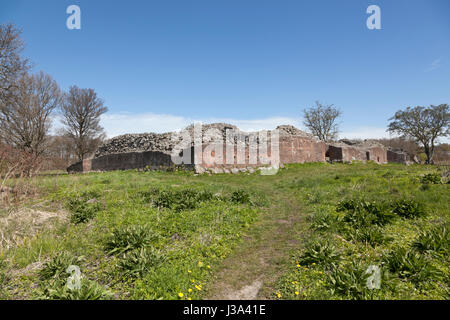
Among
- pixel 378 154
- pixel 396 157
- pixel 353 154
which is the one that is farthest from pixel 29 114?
pixel 396 157

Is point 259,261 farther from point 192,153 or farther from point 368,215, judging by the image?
point 192,153

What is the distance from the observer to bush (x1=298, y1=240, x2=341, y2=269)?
3701 millimetres

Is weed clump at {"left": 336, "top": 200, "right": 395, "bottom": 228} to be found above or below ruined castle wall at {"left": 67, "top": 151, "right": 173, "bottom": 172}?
below

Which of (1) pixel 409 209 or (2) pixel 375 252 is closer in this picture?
(2) pixel 375 252

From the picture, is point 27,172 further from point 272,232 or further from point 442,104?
point 442,104

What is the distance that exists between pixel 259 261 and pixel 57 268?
10.9 feet

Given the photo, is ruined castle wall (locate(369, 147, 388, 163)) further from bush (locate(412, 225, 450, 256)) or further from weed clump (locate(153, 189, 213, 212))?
bush (locate(412, 225, 450, 256))

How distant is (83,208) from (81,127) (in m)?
30.1

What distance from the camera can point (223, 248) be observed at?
14.9 feet

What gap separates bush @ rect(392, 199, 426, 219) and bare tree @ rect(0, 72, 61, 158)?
2397 cm

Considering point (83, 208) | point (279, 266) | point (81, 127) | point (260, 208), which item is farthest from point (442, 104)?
point (81, 127)

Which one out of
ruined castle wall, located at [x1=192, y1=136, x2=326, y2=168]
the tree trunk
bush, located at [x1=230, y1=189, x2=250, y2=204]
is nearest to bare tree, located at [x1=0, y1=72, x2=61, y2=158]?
ruined castle wall, located at [x1=192, y1=136, x2=326, y2=168]
